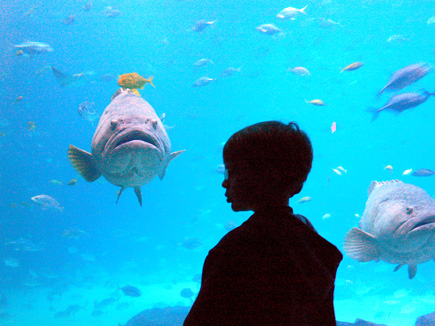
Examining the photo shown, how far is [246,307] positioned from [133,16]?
26742mm

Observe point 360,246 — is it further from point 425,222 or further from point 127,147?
point 127,147

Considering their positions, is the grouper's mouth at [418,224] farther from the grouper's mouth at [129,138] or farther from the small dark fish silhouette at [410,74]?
the small dark fish silhouette at [410,74]

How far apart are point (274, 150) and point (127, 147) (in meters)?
2.67

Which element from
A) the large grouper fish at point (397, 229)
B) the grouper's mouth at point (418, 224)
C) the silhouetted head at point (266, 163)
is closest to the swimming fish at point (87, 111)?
the large grouper fish at point (397, 229)

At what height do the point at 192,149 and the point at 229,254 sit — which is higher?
the point at 192,149

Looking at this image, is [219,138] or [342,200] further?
[342,200]

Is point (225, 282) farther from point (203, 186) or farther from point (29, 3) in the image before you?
point (203, 186)

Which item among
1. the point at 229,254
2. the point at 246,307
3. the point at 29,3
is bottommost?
the point at 246,307

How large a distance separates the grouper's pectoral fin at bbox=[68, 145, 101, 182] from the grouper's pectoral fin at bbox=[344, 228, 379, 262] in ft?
13.5

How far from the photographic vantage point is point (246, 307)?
3.20ft

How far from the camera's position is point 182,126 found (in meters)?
29.7

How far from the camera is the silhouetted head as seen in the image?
1.16 meters

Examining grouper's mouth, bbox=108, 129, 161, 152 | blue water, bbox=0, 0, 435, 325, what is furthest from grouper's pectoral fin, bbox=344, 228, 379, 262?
blue water, bbox=0, 0, 435, 325

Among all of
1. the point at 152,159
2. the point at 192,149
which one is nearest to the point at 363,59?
the point at 192,149
